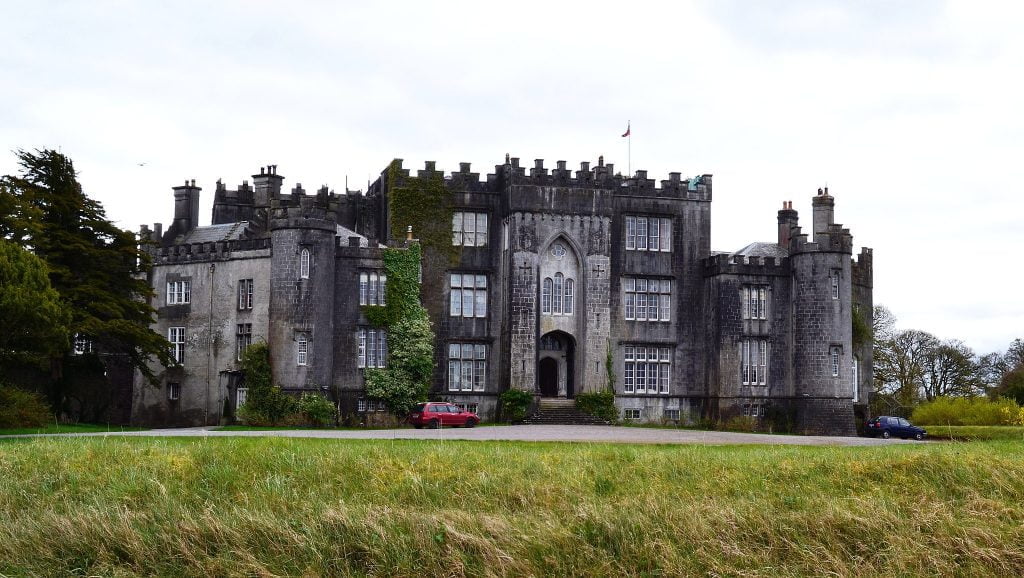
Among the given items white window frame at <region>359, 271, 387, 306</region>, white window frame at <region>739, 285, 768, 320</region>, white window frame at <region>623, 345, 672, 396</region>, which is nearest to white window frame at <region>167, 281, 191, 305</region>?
white window frame at <region>359, 271, 387, 306</region>

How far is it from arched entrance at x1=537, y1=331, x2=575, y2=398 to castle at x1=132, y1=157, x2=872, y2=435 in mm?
85

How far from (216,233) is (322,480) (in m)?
28.3

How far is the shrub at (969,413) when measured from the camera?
42.5 meters

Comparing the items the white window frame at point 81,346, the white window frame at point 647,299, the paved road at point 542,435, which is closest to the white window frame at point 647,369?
the white window frame at point 647,299

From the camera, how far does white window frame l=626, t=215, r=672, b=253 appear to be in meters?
44.9

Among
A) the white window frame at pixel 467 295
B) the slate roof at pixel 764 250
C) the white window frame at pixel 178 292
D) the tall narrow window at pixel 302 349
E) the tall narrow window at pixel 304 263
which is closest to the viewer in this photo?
the tall narrow window at pixel 302 349

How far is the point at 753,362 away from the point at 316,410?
56.7 ft

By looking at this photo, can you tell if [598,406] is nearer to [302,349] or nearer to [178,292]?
[302,349]

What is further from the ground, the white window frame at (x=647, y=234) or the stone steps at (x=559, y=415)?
the white window frame at (x=647, y=234)

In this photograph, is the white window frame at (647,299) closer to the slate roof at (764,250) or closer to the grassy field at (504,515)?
the slate roof at (764,250)

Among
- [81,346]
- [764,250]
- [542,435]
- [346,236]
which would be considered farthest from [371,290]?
[764,250]

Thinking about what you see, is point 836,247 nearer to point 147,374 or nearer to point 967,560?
point 147,374

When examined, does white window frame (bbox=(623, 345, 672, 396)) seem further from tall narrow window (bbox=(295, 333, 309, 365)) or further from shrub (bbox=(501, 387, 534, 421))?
tall narrow window (bbox=(295, 333, 309, 365))

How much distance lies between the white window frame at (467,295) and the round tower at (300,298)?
16.5 ft
